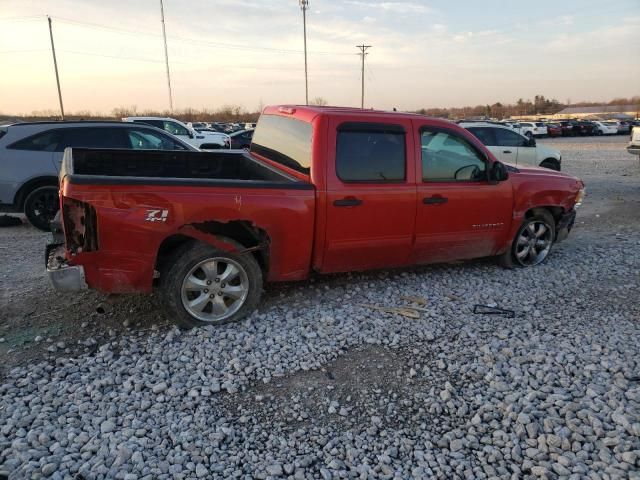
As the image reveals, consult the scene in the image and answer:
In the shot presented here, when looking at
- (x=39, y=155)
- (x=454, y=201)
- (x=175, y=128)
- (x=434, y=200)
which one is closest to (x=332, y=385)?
(x=434, y=200)

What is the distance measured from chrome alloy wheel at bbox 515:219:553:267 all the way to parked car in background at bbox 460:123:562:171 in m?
6.76

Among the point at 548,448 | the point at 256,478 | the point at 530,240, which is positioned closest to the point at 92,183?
the point at 256,478

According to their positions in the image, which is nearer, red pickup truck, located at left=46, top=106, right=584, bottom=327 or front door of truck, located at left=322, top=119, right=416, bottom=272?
red pickup truck, located at left=46, top=106, right=584, bottom=327

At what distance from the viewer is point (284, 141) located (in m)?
5.06

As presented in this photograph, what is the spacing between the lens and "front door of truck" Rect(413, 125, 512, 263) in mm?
4996

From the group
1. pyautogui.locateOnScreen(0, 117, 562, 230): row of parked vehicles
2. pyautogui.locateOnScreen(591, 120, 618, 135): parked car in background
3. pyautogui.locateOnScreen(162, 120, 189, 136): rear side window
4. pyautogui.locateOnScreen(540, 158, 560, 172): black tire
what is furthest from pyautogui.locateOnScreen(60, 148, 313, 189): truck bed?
pyautogui.locateOnScreen(591, 120, 618, 135): parked car in background

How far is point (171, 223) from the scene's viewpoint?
13.0ft

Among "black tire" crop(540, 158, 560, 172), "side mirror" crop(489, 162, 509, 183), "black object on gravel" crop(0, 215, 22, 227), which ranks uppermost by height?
"side mirror" crop(489, 162, 509, 183)

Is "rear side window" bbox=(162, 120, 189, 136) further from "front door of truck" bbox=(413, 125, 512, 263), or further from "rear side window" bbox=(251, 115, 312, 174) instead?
"front door of truck" bbox=(413, 125, 512, 263)

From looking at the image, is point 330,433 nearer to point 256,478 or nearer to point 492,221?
point 256,478

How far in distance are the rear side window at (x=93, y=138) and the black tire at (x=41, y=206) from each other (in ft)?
2.33

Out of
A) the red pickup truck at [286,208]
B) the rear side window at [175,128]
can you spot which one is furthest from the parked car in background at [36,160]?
the rear side window at [175,128]

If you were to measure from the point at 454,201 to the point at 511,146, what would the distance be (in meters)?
8.37

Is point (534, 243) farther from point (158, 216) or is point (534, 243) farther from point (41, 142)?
point (41, 142)
